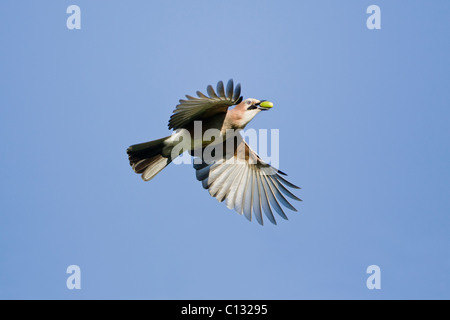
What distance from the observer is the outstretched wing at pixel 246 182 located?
27.6 ft

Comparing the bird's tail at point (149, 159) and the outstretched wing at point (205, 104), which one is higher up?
the outstretched wing at point (205, 104)

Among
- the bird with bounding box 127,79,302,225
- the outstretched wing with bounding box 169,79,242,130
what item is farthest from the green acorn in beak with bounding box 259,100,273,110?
the outstretched wing with bounding box 169,79,242,130

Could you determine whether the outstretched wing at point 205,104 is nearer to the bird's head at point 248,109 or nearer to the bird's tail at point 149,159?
the bird's head at point 248,109

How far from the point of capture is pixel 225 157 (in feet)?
28.8

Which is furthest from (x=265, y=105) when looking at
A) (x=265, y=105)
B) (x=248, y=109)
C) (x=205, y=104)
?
(x=205, y=104)

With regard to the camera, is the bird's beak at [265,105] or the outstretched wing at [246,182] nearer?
the bird's beak at [265,105]

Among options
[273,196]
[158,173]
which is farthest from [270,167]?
[158,173]

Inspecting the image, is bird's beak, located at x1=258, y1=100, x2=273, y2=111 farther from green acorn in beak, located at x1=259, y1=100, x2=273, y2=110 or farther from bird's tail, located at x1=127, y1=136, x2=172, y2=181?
bird's tail, located at x1=127, y1=136, x2=172, y2=181

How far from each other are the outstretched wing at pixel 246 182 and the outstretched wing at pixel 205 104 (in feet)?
3.64

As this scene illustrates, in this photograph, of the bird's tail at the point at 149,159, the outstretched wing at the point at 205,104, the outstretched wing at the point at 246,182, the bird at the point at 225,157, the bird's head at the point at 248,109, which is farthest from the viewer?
the outstretched wing at the point at 246,182

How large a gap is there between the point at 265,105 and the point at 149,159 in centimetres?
181

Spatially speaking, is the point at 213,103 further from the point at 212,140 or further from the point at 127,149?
the point at 127,149

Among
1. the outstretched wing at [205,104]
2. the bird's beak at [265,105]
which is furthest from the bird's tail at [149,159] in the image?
the bird's beak at [265,105]
